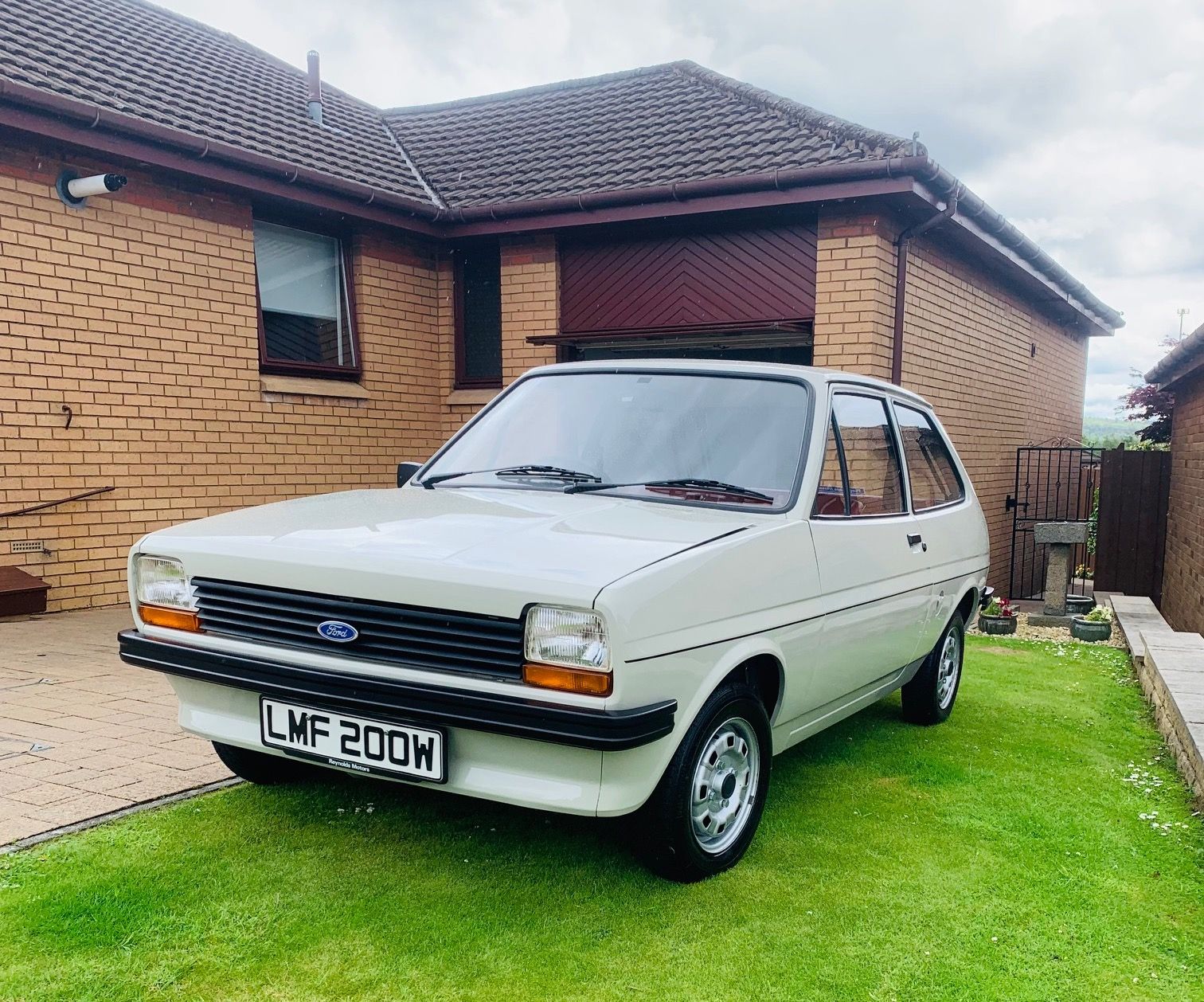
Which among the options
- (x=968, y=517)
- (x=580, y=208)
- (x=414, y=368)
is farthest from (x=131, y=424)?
(x=968, y=517)

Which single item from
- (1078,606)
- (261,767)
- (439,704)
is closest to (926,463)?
(439,704)

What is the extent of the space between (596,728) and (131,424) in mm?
6906

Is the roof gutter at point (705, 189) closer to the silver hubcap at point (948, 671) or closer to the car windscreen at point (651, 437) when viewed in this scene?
the silver hubcap at point (948, 671)

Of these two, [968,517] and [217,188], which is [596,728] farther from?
[217,188]

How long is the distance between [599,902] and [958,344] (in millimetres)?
9454

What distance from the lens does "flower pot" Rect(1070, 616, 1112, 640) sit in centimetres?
828

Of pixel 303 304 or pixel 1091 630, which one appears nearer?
pixel 1091 630

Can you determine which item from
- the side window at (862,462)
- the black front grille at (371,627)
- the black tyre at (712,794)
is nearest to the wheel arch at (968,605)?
the side window at (862,462)

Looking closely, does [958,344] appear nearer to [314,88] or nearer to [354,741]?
Result: [314,88]

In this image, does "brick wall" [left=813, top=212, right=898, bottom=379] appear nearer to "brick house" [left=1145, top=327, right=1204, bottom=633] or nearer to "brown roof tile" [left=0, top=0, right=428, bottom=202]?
"brick house" [left=1145, top=327, right=1204, bottom=633]

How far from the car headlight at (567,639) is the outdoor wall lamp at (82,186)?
21.3 ft

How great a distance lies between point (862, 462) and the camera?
4074 millimetres

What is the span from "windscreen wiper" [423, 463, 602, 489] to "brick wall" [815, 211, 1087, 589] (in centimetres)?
575

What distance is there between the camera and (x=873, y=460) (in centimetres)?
425
